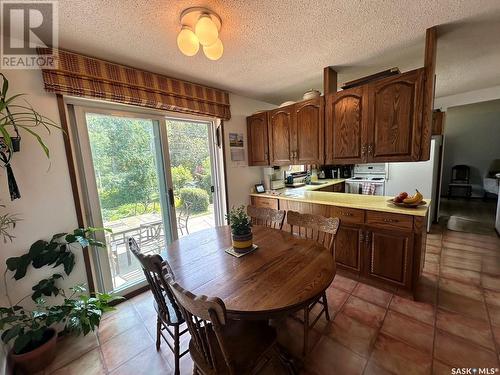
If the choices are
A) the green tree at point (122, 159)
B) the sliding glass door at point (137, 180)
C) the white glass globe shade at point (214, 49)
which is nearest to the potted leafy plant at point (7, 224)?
the sliding glass door at point (137, 180)

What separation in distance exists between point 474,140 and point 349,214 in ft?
21.0

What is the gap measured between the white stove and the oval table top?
10.1 feet

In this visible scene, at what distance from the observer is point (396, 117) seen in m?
1.84

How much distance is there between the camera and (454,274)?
2275 millimetres

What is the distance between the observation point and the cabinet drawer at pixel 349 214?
7.00ft

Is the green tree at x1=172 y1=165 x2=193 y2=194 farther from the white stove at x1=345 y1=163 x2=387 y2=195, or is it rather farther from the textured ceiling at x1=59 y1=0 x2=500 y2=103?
the white stove at x1=345 y1=163 x2=387 y2=195

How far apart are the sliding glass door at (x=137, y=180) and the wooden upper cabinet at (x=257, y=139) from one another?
564 mm

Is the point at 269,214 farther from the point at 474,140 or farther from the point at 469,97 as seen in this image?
the point at 474,140

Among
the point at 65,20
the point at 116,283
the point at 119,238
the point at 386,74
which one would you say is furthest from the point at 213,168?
the point at 386,74

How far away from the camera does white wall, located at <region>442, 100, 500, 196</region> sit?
5434 millimetres

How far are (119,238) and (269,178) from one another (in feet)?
7.07

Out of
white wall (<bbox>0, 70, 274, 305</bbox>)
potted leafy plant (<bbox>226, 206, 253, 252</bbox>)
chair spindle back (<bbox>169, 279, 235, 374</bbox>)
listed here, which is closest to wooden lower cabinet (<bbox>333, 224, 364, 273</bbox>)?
potted leafy plant (<bbox>226, 206, 253, 252</bbox>)

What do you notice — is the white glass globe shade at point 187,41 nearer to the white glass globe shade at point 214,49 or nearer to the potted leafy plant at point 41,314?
the white glass globe shade at point 214,49

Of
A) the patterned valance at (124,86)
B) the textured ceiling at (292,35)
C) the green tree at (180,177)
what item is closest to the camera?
the textured ceiling at (292,35)
